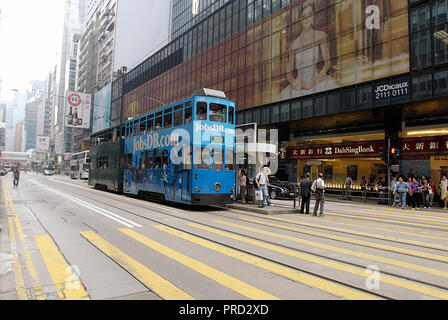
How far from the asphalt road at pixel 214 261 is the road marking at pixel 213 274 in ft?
0.05

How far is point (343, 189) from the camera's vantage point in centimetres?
2295

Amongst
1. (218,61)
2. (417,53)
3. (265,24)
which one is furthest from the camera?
(218,61)

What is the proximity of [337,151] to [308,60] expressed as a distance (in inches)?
315

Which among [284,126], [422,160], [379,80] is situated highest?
[379,80]

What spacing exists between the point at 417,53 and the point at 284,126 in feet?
41.2

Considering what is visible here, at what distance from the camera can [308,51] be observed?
25.1 meters

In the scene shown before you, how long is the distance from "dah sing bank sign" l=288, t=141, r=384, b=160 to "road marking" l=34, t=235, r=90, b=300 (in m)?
20.2

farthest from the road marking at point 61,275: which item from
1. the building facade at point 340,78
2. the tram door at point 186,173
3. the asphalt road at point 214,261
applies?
the building facade at point 340,78

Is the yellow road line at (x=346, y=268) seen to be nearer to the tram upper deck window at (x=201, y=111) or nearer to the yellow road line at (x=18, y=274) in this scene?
the yellow road line at (x=18, y=274)

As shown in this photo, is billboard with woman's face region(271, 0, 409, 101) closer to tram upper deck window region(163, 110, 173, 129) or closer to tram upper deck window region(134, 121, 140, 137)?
tram upper deck window region(134, 121, 140, 137)

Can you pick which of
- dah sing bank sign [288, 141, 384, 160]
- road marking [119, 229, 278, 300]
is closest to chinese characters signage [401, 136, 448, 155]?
dah sing bank sign [288, 141, 384, 160]

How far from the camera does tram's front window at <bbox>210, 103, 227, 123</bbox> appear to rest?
1234cm
